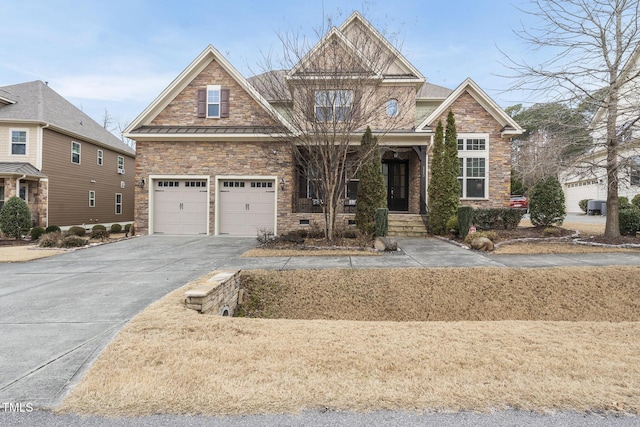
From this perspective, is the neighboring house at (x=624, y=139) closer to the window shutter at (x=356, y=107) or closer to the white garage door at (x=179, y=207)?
the window shutter at (x=356, y=107)

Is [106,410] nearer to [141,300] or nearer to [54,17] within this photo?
[141,300]

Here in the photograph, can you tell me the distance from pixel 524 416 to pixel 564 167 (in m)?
9.98

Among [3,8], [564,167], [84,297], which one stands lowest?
[84,297]

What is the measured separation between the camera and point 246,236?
43.2 ft

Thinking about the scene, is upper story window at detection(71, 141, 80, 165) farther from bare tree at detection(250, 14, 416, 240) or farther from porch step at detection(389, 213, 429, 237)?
porch step at detection(389, 213, 429, 237)

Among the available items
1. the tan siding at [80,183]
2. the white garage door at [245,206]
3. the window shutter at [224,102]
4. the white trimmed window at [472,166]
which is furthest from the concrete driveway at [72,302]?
the white trimmed window at [472,166]

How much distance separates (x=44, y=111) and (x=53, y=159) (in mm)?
2446

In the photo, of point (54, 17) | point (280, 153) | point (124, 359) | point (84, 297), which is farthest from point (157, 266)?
point (54, 17)

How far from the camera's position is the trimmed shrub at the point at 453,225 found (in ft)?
36.5

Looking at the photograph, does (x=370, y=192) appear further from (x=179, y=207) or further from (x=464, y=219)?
(x=179, y=207)

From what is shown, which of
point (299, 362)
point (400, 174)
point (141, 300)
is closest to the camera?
point (299, 362)

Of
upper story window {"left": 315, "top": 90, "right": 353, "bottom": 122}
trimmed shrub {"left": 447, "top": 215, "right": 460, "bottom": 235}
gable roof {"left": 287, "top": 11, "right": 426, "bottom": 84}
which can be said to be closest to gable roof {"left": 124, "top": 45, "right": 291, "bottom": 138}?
gable roof {"left": 287, "top": 11, "right": 426, "bottom": 84}

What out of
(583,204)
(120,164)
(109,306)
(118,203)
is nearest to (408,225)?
(109,306)

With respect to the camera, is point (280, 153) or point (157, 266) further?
point (280, 153)
